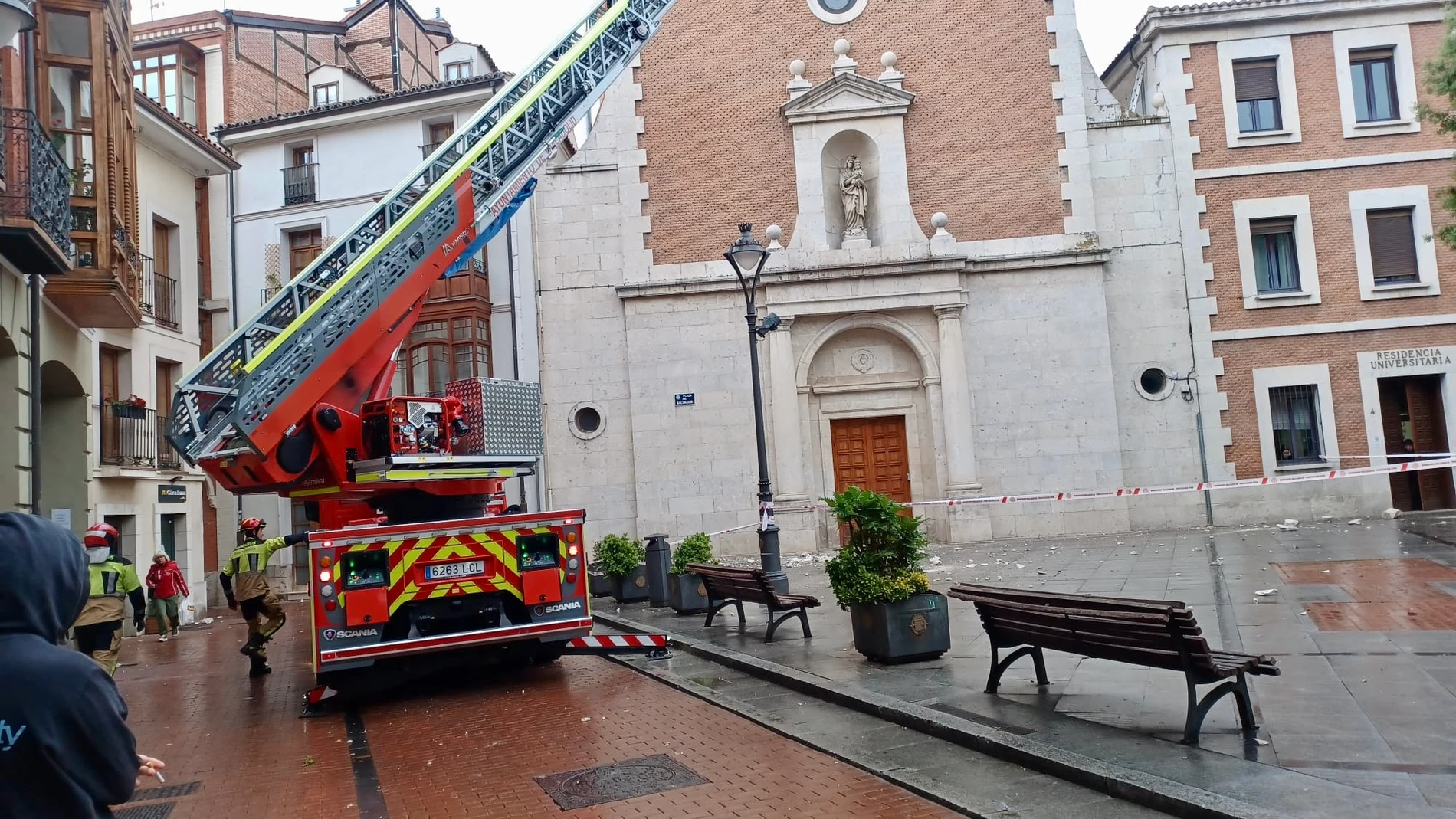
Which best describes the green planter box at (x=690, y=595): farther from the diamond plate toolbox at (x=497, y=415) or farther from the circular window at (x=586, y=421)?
the circular window at (x=586, y=421)

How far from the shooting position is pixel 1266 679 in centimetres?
697

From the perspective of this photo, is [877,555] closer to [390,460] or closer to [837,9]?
[390,460]

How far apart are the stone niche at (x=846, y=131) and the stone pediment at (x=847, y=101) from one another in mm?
16

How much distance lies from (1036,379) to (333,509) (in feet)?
49.6

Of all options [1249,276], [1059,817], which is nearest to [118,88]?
[1059,817]

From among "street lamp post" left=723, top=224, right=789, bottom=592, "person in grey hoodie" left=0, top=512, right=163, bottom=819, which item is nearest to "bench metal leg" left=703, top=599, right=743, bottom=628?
"street lamp post" left=723, top=224, right=789, bottom=592

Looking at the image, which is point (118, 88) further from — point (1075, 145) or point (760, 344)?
point (1075, 145)

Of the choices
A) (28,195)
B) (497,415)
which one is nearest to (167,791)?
(497,415)

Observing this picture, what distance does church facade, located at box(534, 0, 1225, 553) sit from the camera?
68.7 ft

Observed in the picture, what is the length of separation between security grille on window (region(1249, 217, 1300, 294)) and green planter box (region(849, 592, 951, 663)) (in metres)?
16.4

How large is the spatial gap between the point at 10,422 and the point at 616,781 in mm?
9722

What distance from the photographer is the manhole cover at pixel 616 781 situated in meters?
5.67


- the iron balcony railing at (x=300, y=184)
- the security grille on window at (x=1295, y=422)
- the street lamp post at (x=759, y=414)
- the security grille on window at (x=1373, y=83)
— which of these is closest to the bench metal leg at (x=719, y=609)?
the street lamp post at (x=759, y=414)

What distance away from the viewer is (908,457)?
70.9 feet
